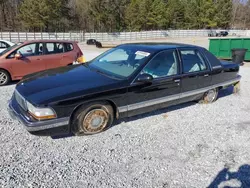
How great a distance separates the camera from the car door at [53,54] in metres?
6.90

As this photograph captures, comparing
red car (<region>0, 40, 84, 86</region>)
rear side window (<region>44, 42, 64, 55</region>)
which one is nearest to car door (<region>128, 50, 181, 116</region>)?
red car (<region>0, 40, 84, 86</region>)

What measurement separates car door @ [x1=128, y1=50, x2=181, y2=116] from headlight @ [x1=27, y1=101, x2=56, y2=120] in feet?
4.34

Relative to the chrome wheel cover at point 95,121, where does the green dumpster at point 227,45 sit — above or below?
above

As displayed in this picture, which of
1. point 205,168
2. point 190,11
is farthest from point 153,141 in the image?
point 190,11

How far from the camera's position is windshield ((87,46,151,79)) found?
12.2 feet

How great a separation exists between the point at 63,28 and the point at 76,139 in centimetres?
4773

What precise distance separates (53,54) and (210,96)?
5.22 meters

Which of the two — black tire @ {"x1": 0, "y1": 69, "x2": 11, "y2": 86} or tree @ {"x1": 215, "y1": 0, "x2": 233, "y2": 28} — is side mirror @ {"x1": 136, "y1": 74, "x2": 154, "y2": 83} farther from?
tree @ {"x1": 215, "y1": 0, "x2": 233, "y2": 28}

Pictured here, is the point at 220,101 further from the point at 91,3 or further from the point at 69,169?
the point at 91,3

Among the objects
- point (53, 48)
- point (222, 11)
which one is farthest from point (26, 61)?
point (222, 11)

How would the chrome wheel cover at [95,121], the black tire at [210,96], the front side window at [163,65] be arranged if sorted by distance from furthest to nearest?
the black tire at [210,96] < the front side window at [163,65] < the chrome wheel cover at [95,121]

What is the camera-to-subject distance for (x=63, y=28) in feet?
152

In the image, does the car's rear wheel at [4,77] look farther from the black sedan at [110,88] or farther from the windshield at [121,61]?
the windshield at [121,61]

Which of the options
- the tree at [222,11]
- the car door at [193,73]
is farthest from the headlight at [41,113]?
the tree at [222,11]
